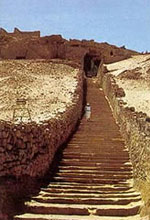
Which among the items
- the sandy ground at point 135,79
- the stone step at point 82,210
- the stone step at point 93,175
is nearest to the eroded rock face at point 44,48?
the sandy ground at point 135,79

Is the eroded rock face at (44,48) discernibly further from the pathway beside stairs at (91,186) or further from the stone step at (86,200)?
the stone step at (86,200)

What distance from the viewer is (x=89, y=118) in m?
16.6

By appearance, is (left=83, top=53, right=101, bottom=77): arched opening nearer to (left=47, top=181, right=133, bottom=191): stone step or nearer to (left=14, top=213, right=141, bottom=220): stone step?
(left=47, top=181, right=133, bottom=191): stone step

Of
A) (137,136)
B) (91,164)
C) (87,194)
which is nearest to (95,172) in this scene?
(91,164)

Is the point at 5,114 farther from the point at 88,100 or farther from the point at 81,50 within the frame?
the point at 81,50

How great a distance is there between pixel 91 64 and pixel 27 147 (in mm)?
24068

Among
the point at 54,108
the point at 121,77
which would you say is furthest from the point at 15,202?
the point at 121,77

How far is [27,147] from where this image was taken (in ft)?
34.0

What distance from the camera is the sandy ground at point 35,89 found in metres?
13.3

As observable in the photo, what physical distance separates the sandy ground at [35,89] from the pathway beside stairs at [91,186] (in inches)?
55.0

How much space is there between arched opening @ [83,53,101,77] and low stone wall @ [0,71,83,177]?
70.6 ft

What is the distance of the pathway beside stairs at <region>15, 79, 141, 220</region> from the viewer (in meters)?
9.49

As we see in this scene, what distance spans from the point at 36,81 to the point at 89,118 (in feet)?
15.0

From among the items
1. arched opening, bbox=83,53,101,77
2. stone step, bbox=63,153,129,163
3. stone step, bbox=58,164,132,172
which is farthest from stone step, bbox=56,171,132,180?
arched opening, bbox=83,53,101,77
